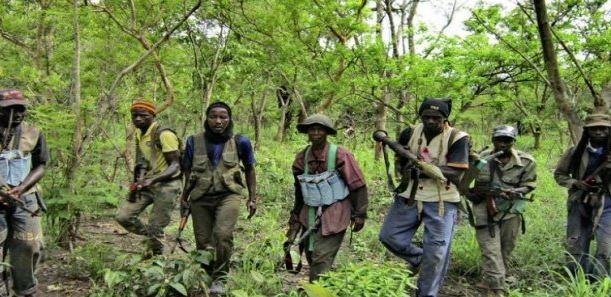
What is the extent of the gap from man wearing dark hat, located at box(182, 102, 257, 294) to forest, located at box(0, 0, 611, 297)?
28 centimetres

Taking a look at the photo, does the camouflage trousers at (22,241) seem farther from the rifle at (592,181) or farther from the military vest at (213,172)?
the rifle at (592,181)

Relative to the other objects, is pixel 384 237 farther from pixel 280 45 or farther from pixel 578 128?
pixel 280 45

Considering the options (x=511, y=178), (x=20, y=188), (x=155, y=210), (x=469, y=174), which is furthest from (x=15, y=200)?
(x=511, y=178)

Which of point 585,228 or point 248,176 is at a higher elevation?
point 248,176

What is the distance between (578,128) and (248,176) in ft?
11.6

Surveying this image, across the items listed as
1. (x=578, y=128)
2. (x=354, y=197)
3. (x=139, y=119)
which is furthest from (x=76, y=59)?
(x=578, y=128)

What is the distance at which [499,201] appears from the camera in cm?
530

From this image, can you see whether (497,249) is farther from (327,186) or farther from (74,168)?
(74,168)

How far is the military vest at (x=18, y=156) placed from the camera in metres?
4.00

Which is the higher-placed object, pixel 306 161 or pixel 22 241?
pixel 306 161

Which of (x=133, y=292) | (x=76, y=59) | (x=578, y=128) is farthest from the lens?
(x=76, y=59)

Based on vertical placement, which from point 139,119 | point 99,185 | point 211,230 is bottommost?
point 211,230

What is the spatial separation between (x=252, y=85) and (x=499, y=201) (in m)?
9.95

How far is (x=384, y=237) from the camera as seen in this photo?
4.80m
